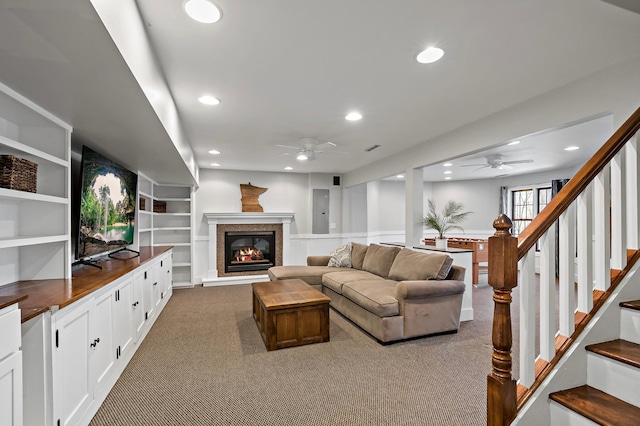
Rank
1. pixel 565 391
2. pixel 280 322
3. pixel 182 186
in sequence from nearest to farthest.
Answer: pixel 565 391 < pixel 280 322 < pixel 182 186

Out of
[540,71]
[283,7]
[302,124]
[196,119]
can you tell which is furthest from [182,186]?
[540,71]

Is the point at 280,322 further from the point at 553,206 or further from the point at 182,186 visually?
the point at 182,186

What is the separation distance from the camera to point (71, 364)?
1.76 m

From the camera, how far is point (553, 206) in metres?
1.50

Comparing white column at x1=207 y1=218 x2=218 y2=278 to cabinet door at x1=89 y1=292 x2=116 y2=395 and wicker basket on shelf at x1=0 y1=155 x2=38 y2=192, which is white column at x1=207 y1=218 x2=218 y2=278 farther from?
wicker basket on shelf at x1=0 y1=155 x2=38 y2=192

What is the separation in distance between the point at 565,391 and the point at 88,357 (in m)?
2.69

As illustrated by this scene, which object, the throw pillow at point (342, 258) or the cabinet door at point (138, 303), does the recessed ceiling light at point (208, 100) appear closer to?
the cabinet door at point (138, 303)

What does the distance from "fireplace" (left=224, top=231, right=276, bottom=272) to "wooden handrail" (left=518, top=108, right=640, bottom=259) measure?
19.4 ft

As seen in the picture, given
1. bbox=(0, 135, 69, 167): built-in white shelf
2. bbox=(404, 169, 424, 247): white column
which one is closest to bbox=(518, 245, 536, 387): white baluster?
bbox=(0, 135, 69, 167): built-in white shelf

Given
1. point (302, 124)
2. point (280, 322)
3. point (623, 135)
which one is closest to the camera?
point (623, 135)

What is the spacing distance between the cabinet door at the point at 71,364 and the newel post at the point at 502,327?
7.10ft

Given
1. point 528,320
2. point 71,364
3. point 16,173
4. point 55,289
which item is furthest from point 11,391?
point 528,320

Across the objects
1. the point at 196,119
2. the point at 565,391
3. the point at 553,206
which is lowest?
the point at 565,391

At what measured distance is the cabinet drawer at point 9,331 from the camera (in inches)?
47.8
